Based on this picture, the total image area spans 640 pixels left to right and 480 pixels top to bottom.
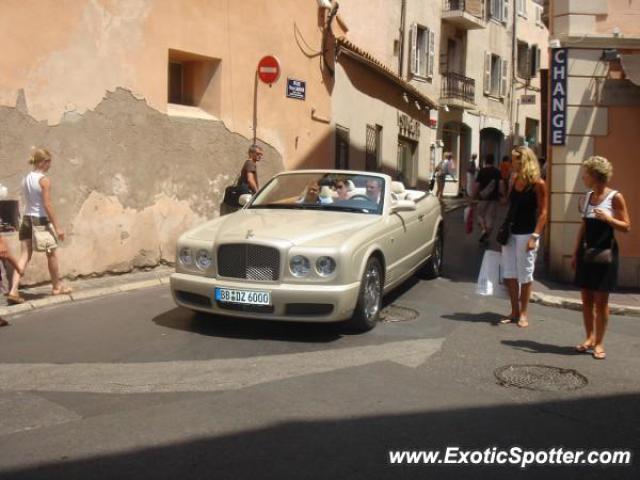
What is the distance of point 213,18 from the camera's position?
1193 cm

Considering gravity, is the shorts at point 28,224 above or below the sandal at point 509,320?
above

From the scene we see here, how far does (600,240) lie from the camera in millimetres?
6371

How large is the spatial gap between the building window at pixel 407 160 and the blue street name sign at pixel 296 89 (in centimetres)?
932

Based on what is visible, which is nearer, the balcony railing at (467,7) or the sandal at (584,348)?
the sandal at (584,348)

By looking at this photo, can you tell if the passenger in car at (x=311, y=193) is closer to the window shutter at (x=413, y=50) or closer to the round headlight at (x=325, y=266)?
the round headlight at (x=325, y=266)

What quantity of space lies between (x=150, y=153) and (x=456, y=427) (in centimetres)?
746

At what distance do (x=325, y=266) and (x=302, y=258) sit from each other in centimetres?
22

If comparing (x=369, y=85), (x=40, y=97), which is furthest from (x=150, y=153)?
(x=369, y=85)

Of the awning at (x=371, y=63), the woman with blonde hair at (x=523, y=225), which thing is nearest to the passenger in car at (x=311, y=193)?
the woman with blonde hair at (x=523, y=225)

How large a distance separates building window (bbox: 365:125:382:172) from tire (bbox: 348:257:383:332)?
1250 cm

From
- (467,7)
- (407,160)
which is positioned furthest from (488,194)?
(467,7)

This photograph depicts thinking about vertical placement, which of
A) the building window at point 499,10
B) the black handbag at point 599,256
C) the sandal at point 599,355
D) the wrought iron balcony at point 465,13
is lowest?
the sandal at point 599,355

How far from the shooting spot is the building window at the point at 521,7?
3484 cm

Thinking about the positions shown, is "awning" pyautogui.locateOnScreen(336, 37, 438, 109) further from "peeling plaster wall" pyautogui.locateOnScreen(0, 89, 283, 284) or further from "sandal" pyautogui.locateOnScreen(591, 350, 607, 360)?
"sandal" pyautogui.locateOnScreen(591, 350, 607, 360)
